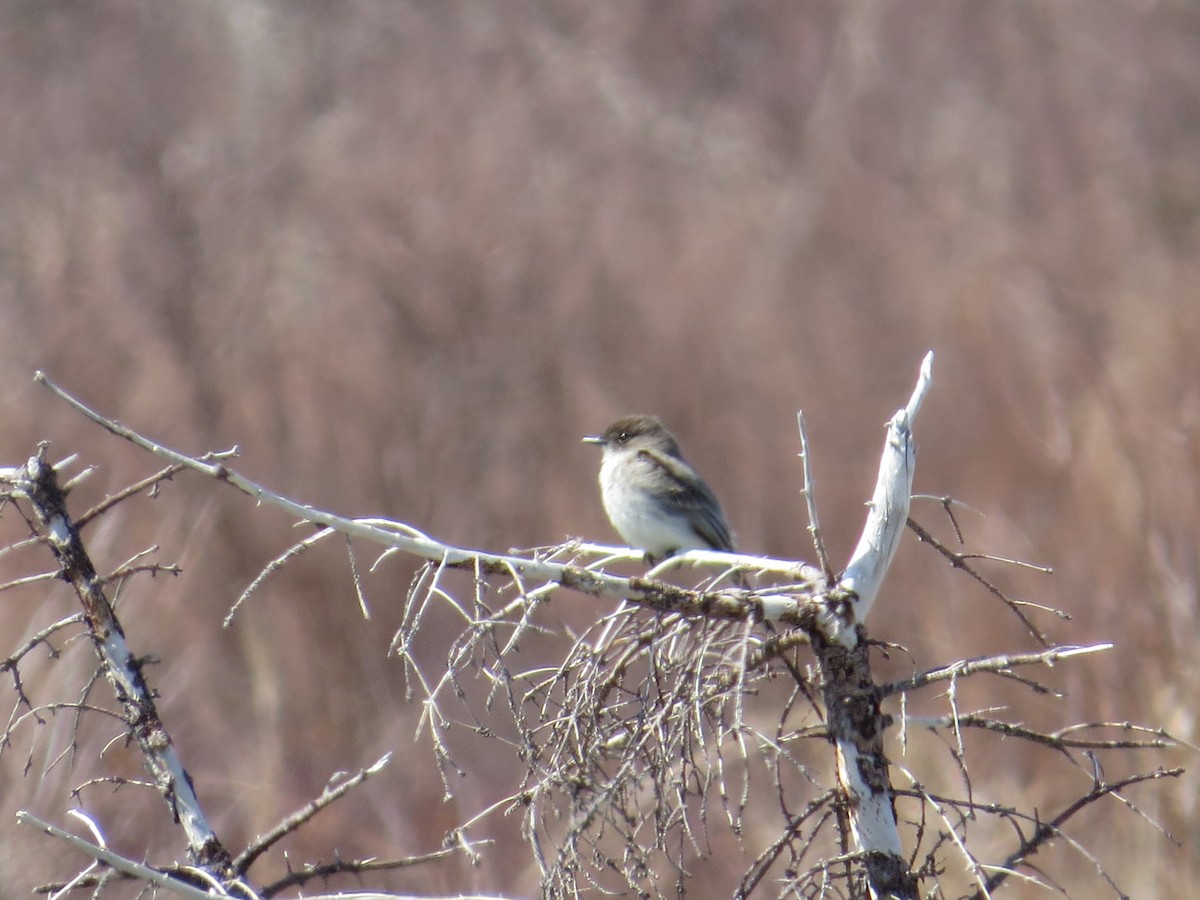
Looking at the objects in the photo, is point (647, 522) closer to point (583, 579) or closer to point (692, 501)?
point (692, 501)

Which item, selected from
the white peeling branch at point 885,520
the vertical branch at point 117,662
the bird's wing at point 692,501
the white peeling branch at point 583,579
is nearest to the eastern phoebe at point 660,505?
the bird's wing at point 692,501

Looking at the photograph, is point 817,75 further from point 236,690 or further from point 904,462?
point 904,462

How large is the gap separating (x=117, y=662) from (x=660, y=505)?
2952 mm

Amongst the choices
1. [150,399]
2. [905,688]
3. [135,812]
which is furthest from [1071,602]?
[905,688]

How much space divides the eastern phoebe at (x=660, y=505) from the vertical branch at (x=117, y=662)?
9.11ft

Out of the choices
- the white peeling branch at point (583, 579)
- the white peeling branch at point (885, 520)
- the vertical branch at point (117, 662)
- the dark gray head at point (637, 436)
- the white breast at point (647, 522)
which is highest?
the dark gray head at point (637, 436)

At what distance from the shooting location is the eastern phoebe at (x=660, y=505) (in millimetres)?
4961

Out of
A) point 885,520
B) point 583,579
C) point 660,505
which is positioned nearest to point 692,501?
point 660,505

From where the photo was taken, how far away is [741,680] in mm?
1716

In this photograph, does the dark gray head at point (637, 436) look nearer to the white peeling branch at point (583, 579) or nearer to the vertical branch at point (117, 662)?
the vertical branch at point (117, 662)

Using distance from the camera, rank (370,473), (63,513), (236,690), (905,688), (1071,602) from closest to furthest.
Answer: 1. (905,688)
2. (63,513)
3. (1071,602)
4. (236,690)
5. (370,473)

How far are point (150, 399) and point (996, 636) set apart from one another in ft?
18.9

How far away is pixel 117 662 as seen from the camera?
2.18 meters

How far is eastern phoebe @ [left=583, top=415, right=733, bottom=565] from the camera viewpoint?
496cm
